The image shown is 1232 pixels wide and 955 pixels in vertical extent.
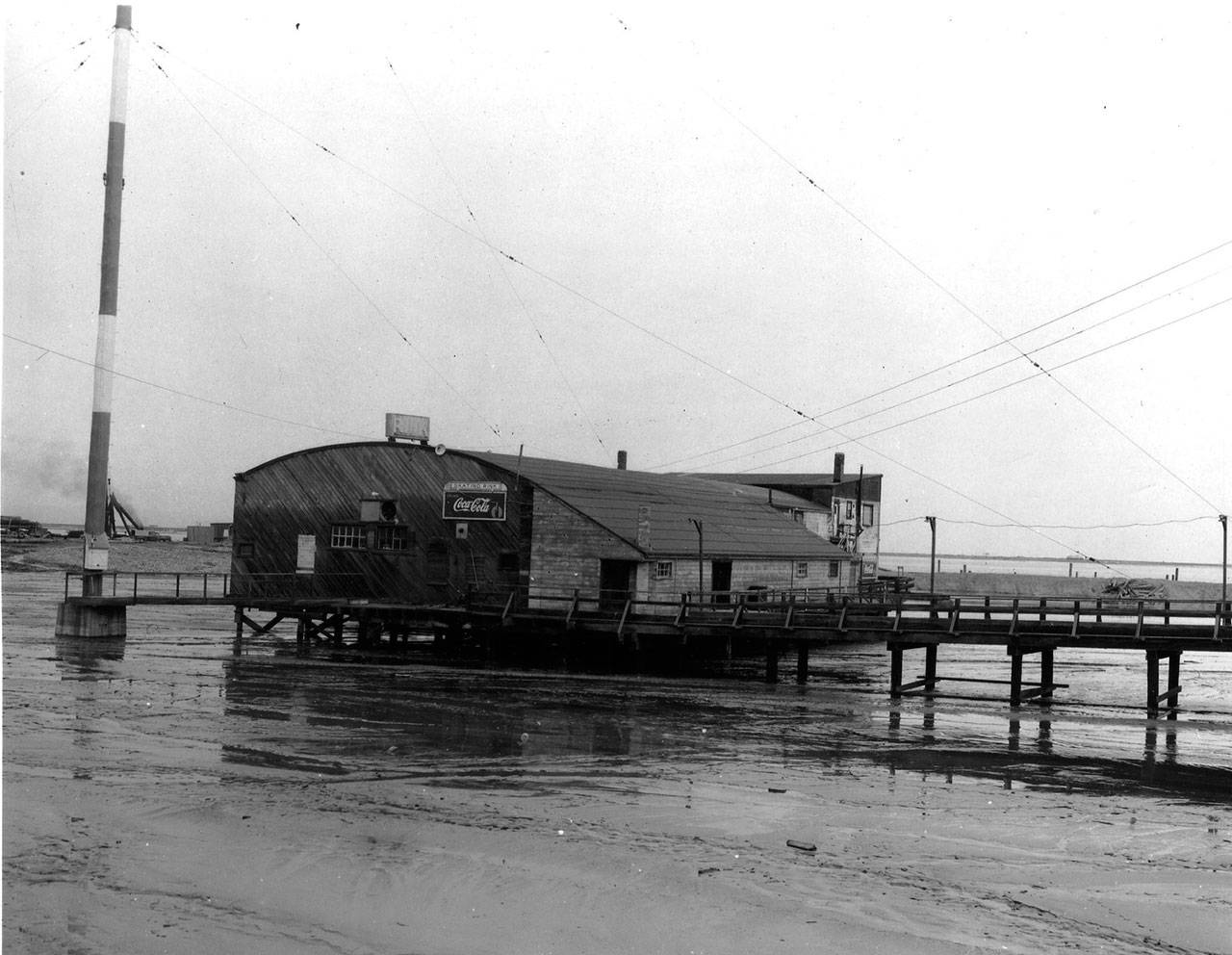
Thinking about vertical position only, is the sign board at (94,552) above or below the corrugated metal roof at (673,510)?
below

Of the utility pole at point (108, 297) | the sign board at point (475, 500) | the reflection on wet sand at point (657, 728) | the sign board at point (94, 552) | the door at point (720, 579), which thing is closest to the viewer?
the reflection on wet sand at point (657, 728)

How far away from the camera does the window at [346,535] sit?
4116 centimetres

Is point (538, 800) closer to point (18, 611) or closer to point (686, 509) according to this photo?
point (686, 509)

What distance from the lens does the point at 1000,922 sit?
41.1 feet

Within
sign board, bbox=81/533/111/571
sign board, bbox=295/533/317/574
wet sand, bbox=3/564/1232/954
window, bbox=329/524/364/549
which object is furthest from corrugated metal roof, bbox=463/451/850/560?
sign board, bbox=81/533/111/571

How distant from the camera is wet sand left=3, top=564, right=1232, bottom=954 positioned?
1215 cm

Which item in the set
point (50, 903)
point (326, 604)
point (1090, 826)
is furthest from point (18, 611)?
point (1090, 826)

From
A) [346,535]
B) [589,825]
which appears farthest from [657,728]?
[346,535]

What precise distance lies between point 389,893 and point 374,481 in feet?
94.5

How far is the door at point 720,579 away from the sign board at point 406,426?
37.6ft

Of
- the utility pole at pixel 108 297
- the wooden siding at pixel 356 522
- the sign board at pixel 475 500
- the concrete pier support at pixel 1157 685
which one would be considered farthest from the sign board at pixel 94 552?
the concrete pier support at pixel 1157 685

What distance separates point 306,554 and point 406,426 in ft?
19.7

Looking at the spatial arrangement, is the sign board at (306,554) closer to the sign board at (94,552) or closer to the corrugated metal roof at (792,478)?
the sign board at (94,552)

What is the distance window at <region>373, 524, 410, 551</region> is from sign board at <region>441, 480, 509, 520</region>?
1865 mm
